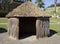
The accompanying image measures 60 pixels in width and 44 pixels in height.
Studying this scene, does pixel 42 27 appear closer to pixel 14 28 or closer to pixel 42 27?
pixel 42 27

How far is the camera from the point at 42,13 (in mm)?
20078

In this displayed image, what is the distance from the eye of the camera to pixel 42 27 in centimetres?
1980

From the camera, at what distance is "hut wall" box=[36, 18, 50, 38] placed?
19.6m

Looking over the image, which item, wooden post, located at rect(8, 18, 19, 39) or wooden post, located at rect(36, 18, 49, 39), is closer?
wooden post, located at rect(8, 18, 19, 39)

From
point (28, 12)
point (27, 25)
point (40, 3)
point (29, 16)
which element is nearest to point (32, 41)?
point (29, 16)

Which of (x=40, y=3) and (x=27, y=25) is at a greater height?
(x=27, y=25)

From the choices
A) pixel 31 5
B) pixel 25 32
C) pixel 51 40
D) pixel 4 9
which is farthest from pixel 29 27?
pixel 4 9

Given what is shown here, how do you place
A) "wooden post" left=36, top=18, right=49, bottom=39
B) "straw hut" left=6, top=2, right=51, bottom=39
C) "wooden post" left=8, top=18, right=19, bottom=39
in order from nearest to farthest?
"wooden post" left=8, top=18, right=19, bottom=39, "straw hut" left=6, top=2, right=51, bottom=39, "wooden post" left=36, top=18, right=49, bottom=39

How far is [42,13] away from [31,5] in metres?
1.75

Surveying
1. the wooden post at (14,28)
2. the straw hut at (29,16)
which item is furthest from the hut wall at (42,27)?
the wooden post at (14,28)

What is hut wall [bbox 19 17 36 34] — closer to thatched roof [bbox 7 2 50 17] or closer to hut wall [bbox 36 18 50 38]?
thatched roof [bbox 7 2 50 17]

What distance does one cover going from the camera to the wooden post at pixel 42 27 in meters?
19.6

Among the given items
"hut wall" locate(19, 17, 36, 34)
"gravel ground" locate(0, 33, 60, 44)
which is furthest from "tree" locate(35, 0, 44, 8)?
"gravel ground" locate(0, 33, 60, 44)

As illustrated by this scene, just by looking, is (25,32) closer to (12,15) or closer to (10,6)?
(12,15)
